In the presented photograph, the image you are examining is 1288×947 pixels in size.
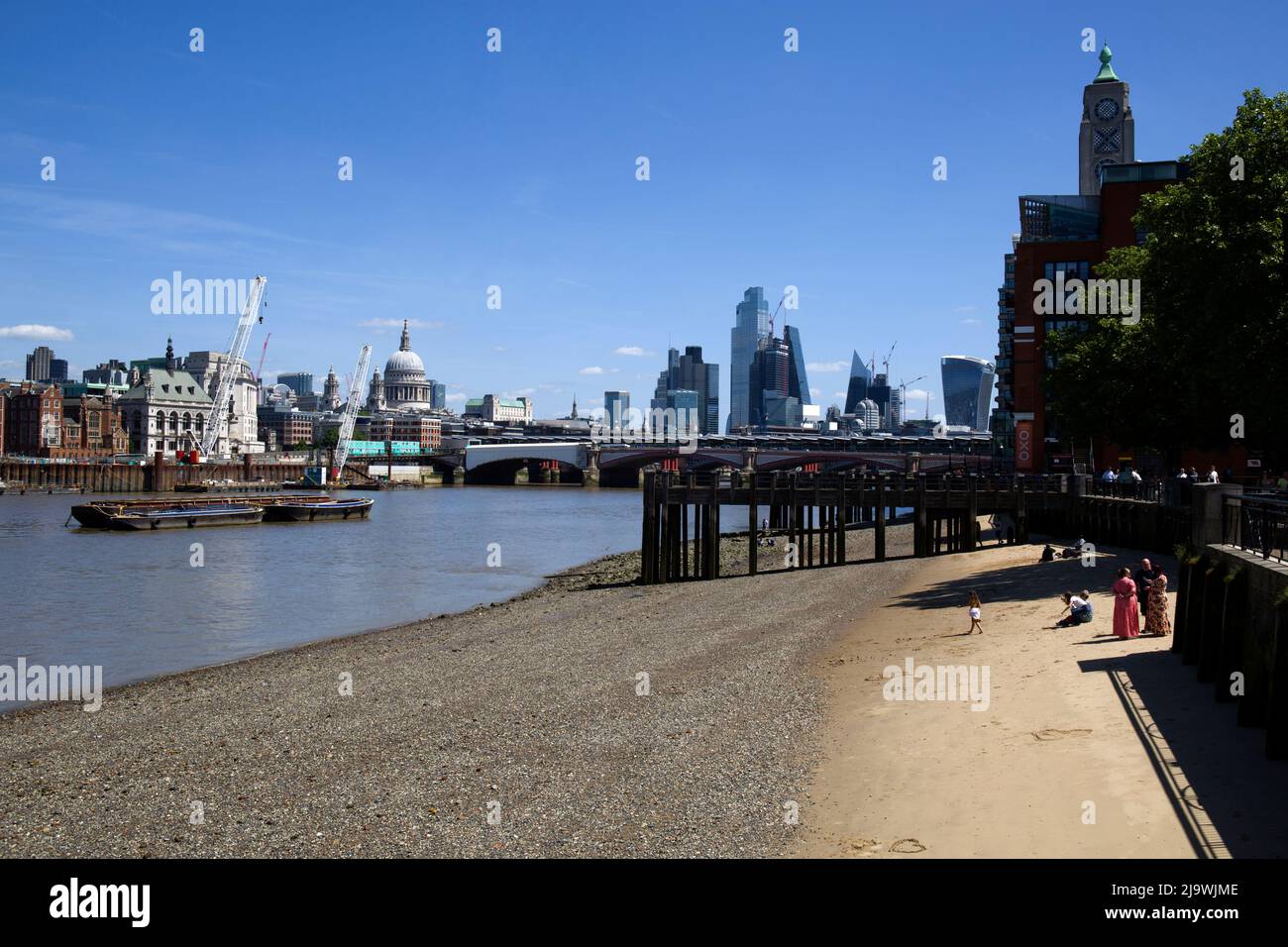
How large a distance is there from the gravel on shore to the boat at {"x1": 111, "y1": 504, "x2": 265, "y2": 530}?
186 feet

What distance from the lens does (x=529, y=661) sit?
26797mm

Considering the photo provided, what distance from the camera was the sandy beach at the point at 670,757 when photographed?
13.3m

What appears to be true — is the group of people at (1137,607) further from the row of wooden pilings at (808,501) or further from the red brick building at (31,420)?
the red brick building at (31,420)

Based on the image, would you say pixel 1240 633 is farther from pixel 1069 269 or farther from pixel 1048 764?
pixel 1069 269

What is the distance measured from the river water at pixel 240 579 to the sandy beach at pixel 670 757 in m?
6.68

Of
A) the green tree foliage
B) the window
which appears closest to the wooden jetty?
the green tree foliage

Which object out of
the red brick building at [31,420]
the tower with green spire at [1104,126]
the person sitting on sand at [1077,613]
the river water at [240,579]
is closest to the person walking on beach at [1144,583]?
the person sitting on sand at [1077,613]

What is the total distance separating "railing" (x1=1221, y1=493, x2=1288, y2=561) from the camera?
54.9ft

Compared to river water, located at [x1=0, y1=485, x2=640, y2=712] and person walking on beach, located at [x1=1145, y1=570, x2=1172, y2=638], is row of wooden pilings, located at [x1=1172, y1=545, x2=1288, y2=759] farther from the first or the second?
river water, located at [x1=0, y1=485, x2=640, y2=712]

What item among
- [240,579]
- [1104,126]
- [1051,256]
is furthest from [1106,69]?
[240,579]

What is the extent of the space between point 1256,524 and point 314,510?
91.2 metres
